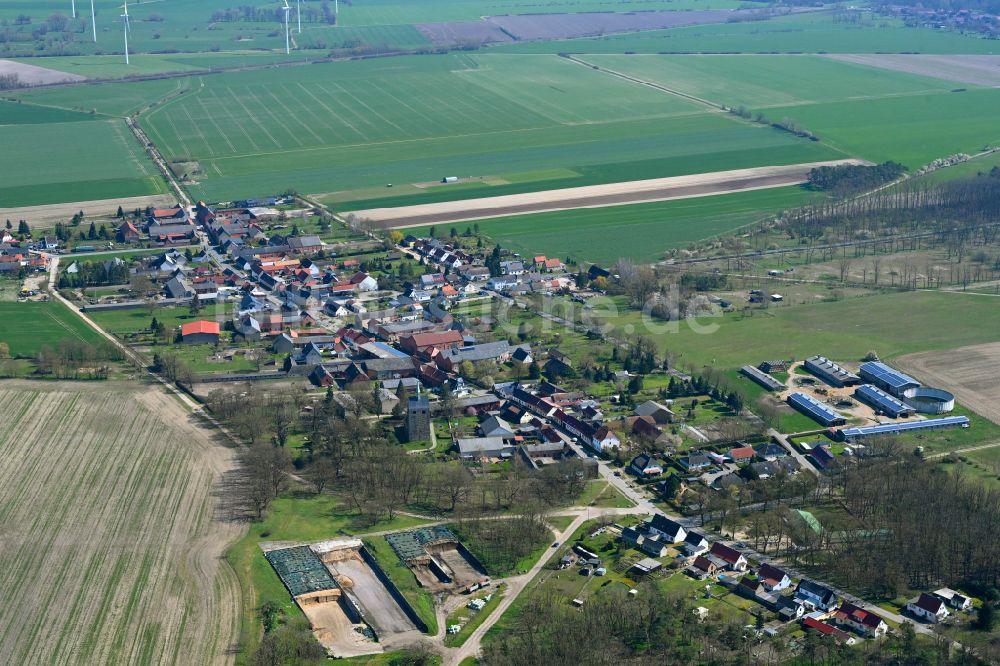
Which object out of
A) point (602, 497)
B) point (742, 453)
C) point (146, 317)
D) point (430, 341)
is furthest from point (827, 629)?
point (146, 317)

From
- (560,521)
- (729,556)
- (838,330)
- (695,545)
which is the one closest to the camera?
(729,556)

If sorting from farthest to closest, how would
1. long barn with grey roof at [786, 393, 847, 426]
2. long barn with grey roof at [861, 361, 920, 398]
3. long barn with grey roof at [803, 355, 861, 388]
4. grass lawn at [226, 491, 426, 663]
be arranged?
long barn with grey roof at [803, 355, 861, 388] → long barn with grey roof at [861, 361, 920, 398] → long barn with grey roof at [786, 393, 847, 426] → grass lawn at [226, 491, 426, 663]

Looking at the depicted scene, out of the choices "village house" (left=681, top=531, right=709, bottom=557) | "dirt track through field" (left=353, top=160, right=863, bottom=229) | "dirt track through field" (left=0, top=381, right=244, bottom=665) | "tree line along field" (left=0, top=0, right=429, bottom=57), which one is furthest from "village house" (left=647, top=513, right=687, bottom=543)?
"tree line along field" (left=0, top=0, right=429, bottom=57)

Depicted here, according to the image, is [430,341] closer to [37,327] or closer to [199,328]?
[199,328]

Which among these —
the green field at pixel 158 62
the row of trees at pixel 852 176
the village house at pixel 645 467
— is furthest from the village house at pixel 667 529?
the green field at pixel 158 62

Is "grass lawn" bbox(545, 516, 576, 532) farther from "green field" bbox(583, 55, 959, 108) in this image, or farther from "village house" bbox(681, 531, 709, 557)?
"green field" bbox(583, 55, 959, 108)

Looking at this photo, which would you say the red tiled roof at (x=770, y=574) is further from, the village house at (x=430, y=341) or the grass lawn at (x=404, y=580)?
the village house at (x=430, y=341)

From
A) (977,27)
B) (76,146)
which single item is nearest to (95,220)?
(76,146)

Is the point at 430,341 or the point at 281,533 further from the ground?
the point at 430,341
